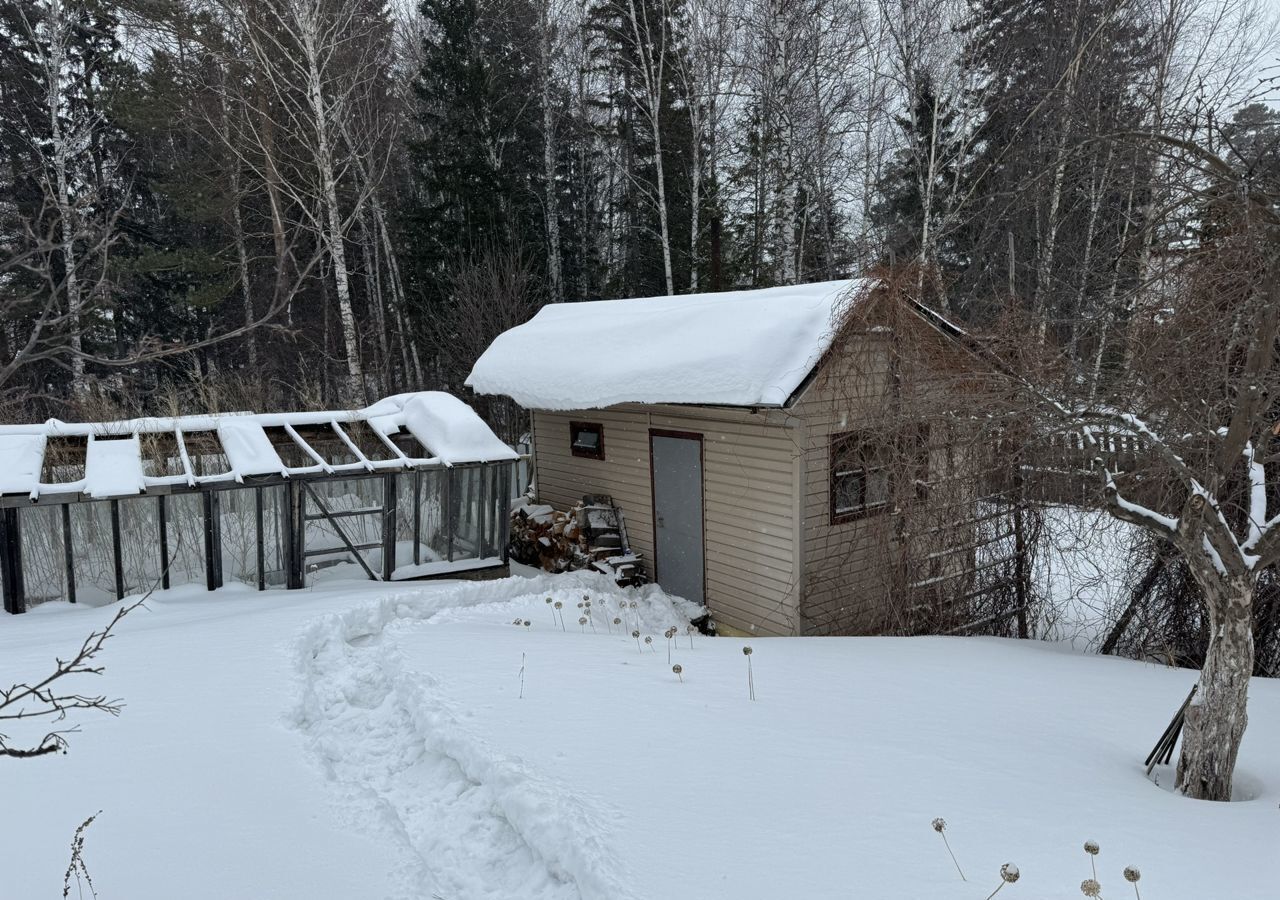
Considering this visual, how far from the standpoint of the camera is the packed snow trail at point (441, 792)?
11.6 feet

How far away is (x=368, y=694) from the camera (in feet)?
19.0

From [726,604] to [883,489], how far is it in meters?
2.40

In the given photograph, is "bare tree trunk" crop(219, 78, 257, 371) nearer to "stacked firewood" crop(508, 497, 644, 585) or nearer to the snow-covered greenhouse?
the snow-covered greenhouse

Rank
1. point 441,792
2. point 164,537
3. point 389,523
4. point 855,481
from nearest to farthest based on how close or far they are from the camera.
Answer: point 441,792 → point 164,537 → point 855,481 → point 389,523

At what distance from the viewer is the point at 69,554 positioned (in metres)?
8.27

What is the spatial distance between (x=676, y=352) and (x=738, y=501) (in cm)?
191

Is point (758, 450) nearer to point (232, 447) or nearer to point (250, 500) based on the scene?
point (250, 500)

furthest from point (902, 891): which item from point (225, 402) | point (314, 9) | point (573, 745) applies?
point (314, 9)

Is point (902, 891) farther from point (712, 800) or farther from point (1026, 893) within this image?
point (712, 800)

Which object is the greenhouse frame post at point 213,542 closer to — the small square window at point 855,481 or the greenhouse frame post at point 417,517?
the greenhouse frame post at point 417,517

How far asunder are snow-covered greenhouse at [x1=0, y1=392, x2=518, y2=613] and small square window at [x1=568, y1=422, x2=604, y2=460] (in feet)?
4.82

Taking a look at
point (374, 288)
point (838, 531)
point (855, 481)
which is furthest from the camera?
point (374, 288)

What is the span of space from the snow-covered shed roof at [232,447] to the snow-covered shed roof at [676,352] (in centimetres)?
133

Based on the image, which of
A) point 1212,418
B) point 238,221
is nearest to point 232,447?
point 1212,418
